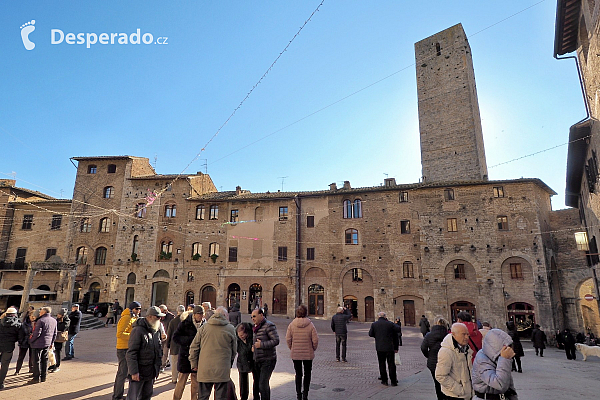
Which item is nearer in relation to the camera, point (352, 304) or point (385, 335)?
point (385, 335)

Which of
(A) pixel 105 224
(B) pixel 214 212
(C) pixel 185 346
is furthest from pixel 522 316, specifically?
(A) pixel 105 224

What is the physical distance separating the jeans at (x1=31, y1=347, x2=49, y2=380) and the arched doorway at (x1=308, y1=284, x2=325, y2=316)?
22336 mm

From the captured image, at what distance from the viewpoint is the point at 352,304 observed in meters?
28.1

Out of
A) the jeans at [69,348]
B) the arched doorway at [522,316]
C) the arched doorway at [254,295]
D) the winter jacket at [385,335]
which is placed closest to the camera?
the winter jacket at [385,335]

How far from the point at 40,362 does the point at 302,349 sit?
20.4ft

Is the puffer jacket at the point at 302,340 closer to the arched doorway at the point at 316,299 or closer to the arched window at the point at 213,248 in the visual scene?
the arched doorway at the point at 316,299

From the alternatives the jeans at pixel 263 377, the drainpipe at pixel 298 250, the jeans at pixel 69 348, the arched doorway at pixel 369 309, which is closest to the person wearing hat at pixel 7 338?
the jeans at pixel 69 348

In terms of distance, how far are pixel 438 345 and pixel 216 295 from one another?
2602 cm

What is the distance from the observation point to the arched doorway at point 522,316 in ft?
78.5

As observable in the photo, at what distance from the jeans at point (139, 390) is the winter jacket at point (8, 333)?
13.5 ft

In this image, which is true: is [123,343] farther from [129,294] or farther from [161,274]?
[129,294]

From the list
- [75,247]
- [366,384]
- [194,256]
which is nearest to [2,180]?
[75,247]

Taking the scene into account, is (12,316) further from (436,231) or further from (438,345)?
(436,231)

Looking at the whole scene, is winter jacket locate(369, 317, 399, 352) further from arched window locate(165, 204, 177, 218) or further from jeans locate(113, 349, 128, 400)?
arched window locate(165, 204, 177, 218)
